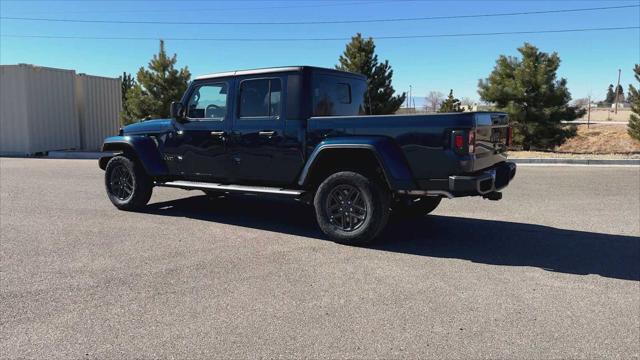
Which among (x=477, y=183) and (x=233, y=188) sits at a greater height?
(x=477, y=183)

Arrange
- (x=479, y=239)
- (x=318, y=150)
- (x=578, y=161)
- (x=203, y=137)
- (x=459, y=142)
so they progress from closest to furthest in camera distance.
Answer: (x=459, y=142) → (x=318, y=150) → (x=479, y=239) → (x=203, y=137) → (x=578, y=161)

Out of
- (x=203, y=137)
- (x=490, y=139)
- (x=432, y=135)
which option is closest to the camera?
(x=432, y=135)

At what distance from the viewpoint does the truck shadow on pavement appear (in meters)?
5.35

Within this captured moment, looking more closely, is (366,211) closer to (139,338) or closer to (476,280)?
(476,280)

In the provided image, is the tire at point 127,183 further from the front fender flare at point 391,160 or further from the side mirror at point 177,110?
the front fender flare at point 391,160

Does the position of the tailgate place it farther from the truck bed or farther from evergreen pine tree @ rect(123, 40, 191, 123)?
evergreen pine tree @ rect(123, 40, 191, 123)

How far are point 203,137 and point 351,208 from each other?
8.11 ft

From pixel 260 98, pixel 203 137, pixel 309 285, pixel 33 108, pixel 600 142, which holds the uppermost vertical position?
pixel 33 108

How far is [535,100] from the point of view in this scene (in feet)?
66.3

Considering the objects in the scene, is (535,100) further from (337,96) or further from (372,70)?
(337,96)

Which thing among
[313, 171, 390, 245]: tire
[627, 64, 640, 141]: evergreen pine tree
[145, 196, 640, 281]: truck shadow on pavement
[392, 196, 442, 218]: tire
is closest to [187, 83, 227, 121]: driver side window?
[145, 196, 640, 281]: truck shadow on pavement

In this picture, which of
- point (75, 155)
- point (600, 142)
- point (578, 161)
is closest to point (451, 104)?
point (600, 142)

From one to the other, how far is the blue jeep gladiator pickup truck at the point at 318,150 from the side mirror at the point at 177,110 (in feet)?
0.05

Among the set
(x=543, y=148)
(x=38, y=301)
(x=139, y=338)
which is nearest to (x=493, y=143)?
(x=139, y=338)
